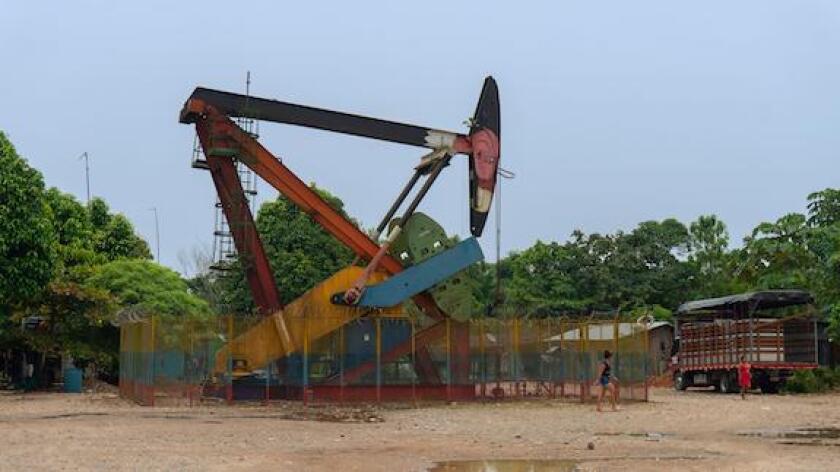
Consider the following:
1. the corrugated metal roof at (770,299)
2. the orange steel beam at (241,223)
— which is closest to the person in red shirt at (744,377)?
the corrugated metal roof at (770,299)

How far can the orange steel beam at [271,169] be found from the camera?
78.3 feet

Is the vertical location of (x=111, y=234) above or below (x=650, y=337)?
above

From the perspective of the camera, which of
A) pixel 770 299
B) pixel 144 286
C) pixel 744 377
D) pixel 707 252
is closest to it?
pixel 744 377

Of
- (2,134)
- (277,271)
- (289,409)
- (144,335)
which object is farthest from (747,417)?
(277,271)

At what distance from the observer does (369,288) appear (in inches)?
954

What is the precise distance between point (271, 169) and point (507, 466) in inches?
531

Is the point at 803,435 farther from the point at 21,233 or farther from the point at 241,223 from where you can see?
the point at 21,233

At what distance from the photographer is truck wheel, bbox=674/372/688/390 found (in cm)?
3850

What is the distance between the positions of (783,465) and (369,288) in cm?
1337

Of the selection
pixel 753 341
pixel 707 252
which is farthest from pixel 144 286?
pixel 707 252

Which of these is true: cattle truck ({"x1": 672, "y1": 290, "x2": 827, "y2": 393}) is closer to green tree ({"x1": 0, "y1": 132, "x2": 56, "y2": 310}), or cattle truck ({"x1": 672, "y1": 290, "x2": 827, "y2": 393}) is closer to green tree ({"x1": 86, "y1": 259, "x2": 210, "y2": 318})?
green tree ({"x1": 86, "y1": 259, "x2": 210, "y2": 318})

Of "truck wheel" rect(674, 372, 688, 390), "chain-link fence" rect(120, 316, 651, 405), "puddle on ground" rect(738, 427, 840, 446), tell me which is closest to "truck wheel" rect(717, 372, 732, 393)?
"truck wheel" rect(674, 372, 688, 390)

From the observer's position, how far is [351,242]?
25.0 m

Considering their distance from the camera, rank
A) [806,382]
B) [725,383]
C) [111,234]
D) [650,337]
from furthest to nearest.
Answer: [650,337]
[111,234]
[725,383]
[806,382]
